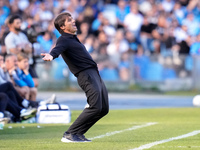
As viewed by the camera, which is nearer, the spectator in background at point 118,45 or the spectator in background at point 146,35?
the spectator in background at point 118,45

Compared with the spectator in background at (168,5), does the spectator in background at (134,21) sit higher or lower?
lower

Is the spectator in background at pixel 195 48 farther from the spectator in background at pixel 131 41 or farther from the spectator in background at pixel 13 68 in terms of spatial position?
the spectator in background at pixel 13 68

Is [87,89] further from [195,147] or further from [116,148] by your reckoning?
[195,147]

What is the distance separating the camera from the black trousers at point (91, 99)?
7551mm

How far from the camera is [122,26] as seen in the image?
23.1 m

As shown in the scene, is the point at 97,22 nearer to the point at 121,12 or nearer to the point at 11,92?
the point at 121,12

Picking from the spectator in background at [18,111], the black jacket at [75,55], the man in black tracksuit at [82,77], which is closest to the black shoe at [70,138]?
the man in black tracksuit at [82,77]

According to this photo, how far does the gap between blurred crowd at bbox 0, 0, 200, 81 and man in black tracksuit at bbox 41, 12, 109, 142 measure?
13777mm

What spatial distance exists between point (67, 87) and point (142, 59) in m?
3.26

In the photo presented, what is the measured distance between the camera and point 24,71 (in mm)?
13461

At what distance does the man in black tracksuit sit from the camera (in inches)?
298

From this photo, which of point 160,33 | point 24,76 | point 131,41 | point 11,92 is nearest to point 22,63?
point 24,76

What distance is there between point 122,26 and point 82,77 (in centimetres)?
1567

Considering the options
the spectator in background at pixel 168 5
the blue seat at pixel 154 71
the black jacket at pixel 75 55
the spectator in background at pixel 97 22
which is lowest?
the blue seat at pixel 154 71
